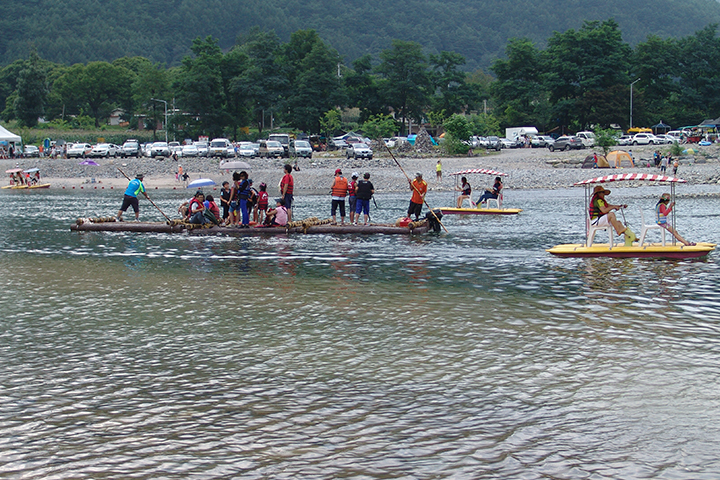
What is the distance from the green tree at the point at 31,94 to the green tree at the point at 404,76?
187 feet

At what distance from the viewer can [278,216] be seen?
2409 cm

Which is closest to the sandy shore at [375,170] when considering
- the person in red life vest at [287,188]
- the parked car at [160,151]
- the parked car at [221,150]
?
the parked car at [221,150]

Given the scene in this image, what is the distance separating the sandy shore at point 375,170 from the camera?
167 ft

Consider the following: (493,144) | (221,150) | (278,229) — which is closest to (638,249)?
(278,229)

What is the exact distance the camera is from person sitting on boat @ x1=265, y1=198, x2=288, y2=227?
2411cm

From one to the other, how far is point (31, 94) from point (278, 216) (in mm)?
113496

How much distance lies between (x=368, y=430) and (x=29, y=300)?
932cm

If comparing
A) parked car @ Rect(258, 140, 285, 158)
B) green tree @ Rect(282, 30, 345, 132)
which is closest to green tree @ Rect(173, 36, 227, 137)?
green tree @ Rect(282, 30, 345, 132)

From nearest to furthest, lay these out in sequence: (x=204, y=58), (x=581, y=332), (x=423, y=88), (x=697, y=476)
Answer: (x=697, y=476)
(x=581, y=332)
(x=204, y=58)
(x=423, y=88)

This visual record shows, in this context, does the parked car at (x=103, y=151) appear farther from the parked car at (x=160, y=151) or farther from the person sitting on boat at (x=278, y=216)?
the person sitting on boat at (x=278, y=216)

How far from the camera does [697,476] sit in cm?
665

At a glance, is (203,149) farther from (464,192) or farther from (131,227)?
(131,227)

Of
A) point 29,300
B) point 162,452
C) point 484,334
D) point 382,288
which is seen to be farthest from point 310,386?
point 29,300

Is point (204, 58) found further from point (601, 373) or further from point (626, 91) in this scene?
point (601, 373)
